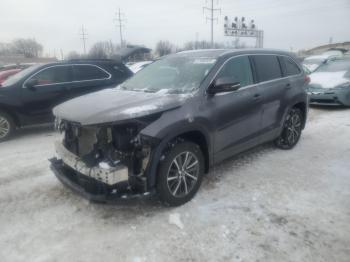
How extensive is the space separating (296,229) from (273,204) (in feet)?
1.78

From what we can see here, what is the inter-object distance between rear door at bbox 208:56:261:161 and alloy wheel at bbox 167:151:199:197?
0.46 metres

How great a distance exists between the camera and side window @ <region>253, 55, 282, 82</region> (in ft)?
15.8

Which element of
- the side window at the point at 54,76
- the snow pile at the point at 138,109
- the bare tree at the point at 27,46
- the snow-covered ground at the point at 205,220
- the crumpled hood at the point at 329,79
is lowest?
the snow-covered ground at the point at 205,220

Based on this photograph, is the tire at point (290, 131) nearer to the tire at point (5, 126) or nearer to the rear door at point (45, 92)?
the rear door at point (45, 92)

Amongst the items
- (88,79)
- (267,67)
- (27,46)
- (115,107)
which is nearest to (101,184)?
(115,107)

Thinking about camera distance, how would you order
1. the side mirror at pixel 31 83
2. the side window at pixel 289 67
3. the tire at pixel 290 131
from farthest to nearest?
the side mirror at pixel 31 83
the tire at pixel 290 131
the side window at pixel 289 67

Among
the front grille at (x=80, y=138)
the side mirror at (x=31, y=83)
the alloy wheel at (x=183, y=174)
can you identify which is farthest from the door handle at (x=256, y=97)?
the side mirror at (x=31, y=83)

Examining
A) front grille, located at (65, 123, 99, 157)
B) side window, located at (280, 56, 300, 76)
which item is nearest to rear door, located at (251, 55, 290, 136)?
side window, located at (280, 56, 300, 76)

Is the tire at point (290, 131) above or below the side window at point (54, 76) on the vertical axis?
below

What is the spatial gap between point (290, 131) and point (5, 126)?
5.94 metres

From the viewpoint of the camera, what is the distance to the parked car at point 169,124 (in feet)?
10.5

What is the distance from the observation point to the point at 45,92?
7.00m

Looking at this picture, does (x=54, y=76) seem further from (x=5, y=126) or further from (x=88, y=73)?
(x=5, y=126)

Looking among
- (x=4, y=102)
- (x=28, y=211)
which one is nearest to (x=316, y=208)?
(x=28, y=211)
